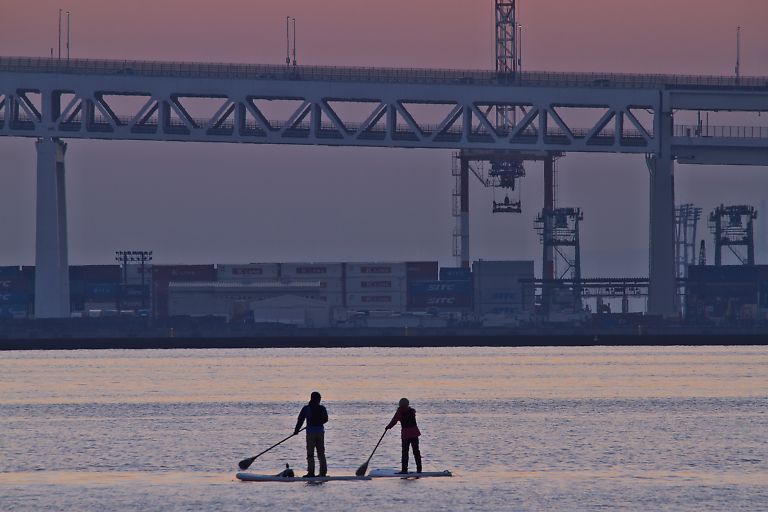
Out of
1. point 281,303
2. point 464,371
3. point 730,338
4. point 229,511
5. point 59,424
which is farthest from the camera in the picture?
point 281,303

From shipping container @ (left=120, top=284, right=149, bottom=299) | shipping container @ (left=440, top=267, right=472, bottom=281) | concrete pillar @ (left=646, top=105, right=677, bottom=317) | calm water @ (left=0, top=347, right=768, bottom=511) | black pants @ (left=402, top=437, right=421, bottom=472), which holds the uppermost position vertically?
concrete pillar @ (left=646, top=105, right=677, bottom=317)

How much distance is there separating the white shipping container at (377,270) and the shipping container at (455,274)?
4.60 meters

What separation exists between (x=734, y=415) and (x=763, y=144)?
3010 inches

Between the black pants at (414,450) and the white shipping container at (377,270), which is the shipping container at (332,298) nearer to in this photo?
the white shipping container at (377,270)

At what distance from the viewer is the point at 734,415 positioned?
231 ft

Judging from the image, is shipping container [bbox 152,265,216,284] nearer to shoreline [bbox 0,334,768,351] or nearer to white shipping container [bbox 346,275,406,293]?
white shipping container [bbox 346,275,406,293]

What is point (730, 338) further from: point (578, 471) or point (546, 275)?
→ point (578, 471)

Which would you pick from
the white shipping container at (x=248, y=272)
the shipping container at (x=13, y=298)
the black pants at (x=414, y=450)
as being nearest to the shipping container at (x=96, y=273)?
the shipping container at (x=13, y=298)

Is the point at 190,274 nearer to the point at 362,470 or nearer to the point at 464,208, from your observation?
the point at 464,208

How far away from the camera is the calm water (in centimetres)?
4091

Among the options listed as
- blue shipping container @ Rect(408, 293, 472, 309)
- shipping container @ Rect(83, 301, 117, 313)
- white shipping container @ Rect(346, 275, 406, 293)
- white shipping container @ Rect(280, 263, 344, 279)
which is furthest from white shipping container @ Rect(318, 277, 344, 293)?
shipping container @ Rect(83, 301, 117, 313)

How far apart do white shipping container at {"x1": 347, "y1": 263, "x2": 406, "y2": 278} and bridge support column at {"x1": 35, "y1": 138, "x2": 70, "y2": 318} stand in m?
56.2

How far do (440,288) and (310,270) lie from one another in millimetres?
15961

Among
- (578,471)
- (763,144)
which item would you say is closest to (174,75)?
(763,144)
